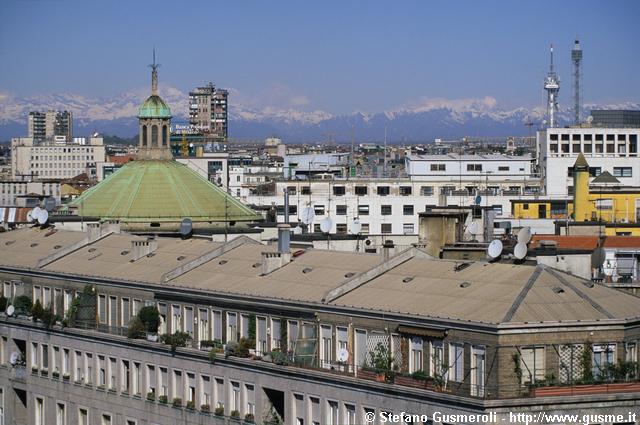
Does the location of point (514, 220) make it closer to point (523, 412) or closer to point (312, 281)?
point (312, 281)

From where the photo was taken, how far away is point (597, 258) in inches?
3066

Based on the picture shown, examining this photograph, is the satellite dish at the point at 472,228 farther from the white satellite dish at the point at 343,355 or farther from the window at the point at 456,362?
the window at the point at 456,362

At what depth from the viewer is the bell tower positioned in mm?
130875

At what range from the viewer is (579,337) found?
60.6 meters

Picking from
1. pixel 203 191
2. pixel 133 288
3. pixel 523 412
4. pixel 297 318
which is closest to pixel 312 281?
pixel 297 318

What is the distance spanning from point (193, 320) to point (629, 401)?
2302 centimetres

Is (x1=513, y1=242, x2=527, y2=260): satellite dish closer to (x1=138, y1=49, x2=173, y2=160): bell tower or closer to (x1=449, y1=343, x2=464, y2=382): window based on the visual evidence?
(x1=449, y1=343, x2=464, y2=382): window

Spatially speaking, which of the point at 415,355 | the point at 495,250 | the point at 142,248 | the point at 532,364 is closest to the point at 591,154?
the point at 142,248

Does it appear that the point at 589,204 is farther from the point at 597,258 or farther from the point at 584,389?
the point at 584,389

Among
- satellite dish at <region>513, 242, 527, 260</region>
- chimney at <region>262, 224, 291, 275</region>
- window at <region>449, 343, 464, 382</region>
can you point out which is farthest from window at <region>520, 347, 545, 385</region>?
chimney at <region>262, 224, 291, 275</region>

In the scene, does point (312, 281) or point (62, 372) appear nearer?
point (312, 281)

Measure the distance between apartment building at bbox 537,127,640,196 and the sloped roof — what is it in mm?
43833

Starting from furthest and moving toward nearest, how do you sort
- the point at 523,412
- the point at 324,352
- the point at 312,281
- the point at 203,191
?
1. the point at 203,191
2. the point at 312,281
3. the point at 324,352
4. the point at 523,412

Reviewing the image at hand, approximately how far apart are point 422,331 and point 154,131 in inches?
2811
